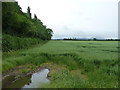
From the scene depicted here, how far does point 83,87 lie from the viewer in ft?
46.8

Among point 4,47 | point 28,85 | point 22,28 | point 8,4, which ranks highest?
point 8,4

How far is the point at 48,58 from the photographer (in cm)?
3600

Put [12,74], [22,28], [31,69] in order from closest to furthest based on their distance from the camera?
1. [12,74]
2. [31,69]
3. [22,28]

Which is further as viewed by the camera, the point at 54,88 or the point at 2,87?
the point at 2,87

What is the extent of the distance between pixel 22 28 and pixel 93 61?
4521 cm

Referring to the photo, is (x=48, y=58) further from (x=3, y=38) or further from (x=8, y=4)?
(x=8, y=4)

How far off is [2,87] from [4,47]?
21525mm

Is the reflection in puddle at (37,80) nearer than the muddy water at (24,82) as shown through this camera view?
No

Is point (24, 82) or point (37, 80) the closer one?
point (24, 82)

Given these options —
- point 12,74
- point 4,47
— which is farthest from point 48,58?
point 12,74

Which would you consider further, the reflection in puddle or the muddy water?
the reflection in puddle

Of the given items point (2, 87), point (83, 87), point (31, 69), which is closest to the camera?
point (83, 87)

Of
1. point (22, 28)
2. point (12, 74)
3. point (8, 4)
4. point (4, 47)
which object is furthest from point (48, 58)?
point (22, 28)

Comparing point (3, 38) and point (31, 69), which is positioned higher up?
point (3, 38)
